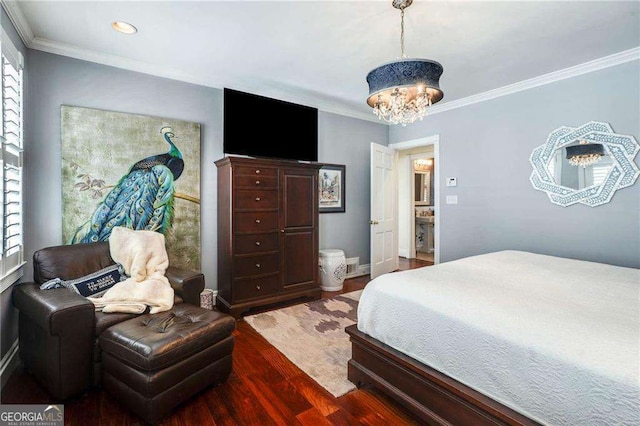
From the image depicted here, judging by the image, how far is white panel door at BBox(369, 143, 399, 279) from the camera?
451 centimetres

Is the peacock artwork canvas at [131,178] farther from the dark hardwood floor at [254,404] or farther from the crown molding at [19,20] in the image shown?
the dark hardwood floor at [254,404]

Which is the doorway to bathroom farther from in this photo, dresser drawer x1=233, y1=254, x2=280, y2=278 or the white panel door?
dresser drawer x1=233, y1=254, x2=280, y2=278

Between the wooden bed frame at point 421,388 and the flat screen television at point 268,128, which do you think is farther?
the flat screen television at point 268,128

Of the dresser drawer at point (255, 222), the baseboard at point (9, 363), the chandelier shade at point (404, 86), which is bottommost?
the baseboard at point (9, 363)

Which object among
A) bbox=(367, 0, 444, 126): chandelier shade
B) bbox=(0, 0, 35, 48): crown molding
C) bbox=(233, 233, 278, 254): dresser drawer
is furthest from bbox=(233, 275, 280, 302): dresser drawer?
bbox=(0, 0, 35, 48): crown molding

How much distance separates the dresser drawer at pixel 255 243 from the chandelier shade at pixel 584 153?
3.24m

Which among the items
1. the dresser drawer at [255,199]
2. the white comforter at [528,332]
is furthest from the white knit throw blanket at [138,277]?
the white comforter at [528,332]

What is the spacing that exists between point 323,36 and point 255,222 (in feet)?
6.08

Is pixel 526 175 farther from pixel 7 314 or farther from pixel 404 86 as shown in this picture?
pixel 7 314

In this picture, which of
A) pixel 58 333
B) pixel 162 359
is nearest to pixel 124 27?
pixel 58 333

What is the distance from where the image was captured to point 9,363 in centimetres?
206

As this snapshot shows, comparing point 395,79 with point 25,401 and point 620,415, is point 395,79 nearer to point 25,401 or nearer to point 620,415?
point 620,415

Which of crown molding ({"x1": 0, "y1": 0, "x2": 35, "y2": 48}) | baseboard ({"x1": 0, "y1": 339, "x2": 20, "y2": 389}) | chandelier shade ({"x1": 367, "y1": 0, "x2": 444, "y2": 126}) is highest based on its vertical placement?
crown molding ({"x1": 0, "y1": 0, "x2": 35, "y2": 48})

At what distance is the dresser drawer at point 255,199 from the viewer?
310 centimetres
